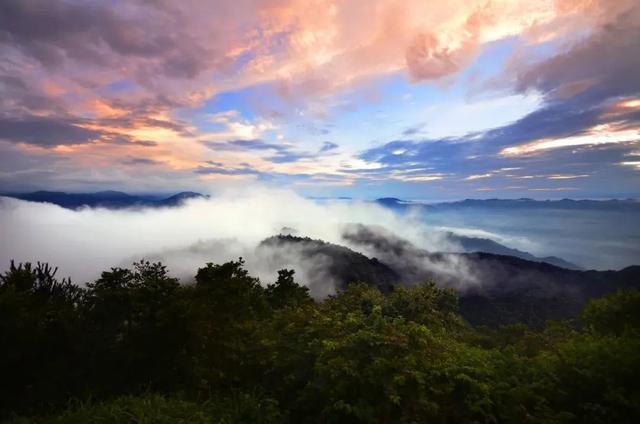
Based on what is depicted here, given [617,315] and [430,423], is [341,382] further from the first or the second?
[617,315]

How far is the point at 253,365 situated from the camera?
11211 millimetres

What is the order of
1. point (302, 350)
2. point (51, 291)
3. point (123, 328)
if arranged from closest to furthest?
point (302, 350), point (123, 328), point (51, 291)

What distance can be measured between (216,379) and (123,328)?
3.37m

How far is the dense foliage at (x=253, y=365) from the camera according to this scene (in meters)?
7.86

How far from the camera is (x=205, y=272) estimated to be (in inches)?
620

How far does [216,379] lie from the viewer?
1085 centimetres

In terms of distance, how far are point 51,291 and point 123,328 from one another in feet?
12.4

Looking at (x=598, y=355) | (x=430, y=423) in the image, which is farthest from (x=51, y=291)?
(x=598, y=355)

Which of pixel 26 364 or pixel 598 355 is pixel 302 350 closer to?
pixel 598 355

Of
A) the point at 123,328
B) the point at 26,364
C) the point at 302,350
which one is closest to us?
the point at 302,350

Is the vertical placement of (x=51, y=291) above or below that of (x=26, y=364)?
above

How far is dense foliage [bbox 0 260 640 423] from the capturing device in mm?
7859

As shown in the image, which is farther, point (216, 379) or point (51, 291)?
point (51, 291)

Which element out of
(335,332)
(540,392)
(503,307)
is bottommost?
(503,307)
